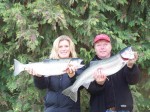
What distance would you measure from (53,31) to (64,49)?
1640mm

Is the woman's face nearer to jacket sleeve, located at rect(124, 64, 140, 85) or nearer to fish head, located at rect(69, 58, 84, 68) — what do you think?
fish head, located at rect(69, 58, 84, 68)

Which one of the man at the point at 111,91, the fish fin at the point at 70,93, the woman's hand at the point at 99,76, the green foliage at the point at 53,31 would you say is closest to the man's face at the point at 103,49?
the man at the point at 111,91

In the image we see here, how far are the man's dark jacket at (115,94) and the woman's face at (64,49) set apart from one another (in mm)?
426

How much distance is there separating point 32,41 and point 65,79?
146 cm

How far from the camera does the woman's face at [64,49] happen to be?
188 inches

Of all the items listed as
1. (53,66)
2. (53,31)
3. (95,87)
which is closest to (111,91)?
(95,87)

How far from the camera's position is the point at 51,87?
15.9 feet

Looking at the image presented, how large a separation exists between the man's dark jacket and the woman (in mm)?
315

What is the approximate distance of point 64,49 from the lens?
15.7ft

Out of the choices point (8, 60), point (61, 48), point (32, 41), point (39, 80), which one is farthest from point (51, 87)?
point (8, 60)

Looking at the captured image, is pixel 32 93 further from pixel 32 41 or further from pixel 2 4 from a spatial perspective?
pixel 2 4

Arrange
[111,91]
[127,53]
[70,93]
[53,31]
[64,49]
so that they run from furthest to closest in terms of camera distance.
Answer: [53,31], [64,49], [111,91], [70,93], [127,53]

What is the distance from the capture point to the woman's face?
188 inches

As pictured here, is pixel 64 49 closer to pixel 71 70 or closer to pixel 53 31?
pixel 71 70
